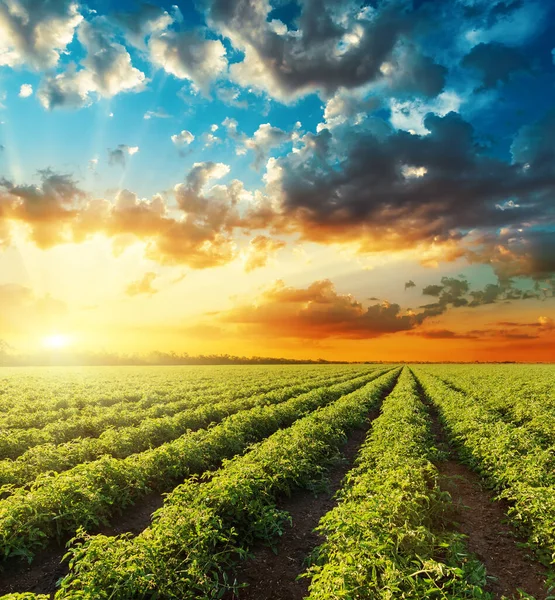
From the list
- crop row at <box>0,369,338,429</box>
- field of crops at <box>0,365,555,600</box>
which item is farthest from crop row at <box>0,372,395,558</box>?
crop row at <box>0,369,338,429</box>

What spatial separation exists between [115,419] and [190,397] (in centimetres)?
850

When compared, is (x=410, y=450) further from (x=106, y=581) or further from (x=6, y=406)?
(x=6, y=406)

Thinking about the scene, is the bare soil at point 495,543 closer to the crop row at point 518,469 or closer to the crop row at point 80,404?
the crop row at point 518,469

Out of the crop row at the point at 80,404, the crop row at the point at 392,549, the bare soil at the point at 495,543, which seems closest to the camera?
the crop row at the point at 392,549

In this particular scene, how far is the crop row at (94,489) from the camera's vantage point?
23.8ft

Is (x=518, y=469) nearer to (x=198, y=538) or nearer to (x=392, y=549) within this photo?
(x=392, y=549)

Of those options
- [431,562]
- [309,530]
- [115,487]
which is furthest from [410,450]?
[115,487]

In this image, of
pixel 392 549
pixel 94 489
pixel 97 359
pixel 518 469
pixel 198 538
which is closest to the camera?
pixel 392 549

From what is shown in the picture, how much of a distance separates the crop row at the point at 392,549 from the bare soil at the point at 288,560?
430 millimetres

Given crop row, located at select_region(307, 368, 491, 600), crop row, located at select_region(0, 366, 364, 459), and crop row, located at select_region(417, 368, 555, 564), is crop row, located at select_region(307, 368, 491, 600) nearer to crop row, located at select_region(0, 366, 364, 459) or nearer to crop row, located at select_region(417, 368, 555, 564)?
crop row, located at select_region(417, 368, 555, 564)

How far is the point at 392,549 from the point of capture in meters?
5.71

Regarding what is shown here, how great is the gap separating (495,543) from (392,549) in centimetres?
400

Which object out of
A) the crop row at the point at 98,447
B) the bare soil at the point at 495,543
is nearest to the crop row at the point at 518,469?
the bare soil at the point at 495,543

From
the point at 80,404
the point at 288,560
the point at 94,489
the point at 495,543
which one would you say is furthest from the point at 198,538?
the point at 80,404
